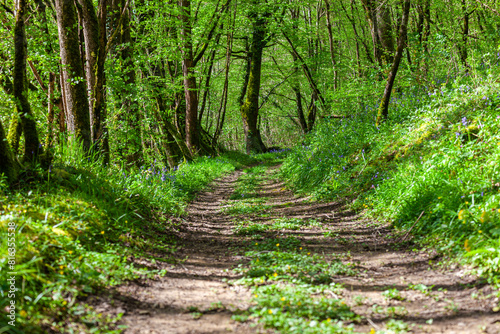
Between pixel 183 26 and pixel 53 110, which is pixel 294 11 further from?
pixel 53 110

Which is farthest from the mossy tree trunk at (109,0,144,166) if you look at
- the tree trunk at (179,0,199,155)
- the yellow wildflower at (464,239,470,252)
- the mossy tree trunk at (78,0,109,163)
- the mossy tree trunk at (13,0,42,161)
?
the yellow wildflower at (464,239,470,252)

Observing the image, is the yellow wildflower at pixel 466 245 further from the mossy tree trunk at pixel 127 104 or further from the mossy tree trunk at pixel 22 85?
the mossy tree trunk at pixel 127 104

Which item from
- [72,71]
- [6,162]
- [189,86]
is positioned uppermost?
[189,86]

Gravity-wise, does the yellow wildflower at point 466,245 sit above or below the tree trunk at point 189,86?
below

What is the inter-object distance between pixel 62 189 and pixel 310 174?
6.02m

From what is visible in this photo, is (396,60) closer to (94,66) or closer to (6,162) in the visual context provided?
(94,66)

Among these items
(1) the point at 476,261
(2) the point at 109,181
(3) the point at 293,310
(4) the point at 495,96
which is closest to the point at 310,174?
(4) the point at 495,96

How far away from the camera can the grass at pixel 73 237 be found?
210cm

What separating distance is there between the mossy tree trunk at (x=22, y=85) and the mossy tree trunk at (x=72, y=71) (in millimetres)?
1175

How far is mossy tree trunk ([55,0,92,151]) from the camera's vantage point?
5125 millimetres

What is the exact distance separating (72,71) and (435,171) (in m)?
5.41

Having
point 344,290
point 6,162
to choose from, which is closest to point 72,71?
point 6,162

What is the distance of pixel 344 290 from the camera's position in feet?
9.29

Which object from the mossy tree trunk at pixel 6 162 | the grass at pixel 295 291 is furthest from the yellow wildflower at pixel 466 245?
the mossy tree trunk at pixel 6 162
